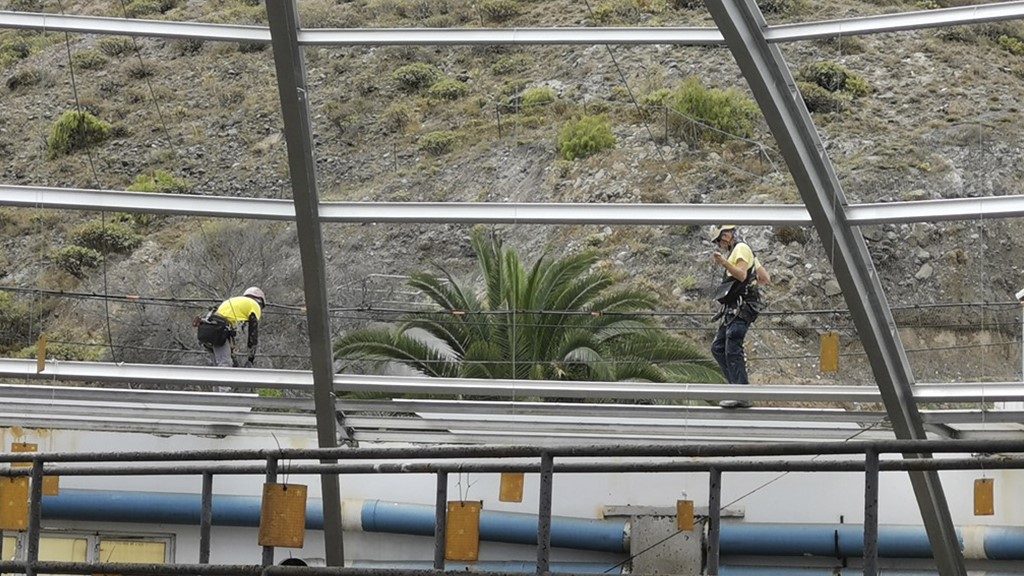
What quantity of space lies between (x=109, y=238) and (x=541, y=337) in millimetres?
20120

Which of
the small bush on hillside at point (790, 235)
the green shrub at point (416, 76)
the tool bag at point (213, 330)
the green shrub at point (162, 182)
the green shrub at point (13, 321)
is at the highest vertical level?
the green shrub at point (416, 76)

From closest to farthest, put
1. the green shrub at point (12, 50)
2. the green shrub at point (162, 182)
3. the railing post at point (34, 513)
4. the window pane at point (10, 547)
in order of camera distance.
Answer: the railing post at point (34, 513)
the window pane at point (10, 547)
the green shrub at point (12, 50)
the green shrub at point (162, 182)

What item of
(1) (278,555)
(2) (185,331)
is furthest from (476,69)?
(1) (278,555)

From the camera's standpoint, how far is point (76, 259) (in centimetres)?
3841

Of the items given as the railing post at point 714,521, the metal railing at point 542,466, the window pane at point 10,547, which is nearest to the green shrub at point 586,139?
the window pane at point 10,547

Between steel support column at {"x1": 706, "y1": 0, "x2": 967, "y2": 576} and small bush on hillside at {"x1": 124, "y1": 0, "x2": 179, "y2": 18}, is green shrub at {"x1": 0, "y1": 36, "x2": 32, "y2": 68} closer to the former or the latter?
small bush on hillside at {"x1": 124, "y1": 0, "x2": 179, "y2": 18}

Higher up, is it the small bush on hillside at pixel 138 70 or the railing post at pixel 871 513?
the small bush on hillside at pixel 138 70

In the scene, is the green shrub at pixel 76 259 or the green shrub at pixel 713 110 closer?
the green shrub at pixel 76 259

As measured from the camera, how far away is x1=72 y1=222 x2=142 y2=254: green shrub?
127 ft

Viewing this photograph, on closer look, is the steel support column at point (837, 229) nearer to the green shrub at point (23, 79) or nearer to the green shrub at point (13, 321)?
the green shrub at point (13, 321)

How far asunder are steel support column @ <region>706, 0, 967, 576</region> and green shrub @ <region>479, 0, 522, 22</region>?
24562 millimetres

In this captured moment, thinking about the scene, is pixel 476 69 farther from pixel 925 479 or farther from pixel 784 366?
pixel 925 479

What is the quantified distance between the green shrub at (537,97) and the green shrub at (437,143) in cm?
253

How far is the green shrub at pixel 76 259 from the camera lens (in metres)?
38.2
